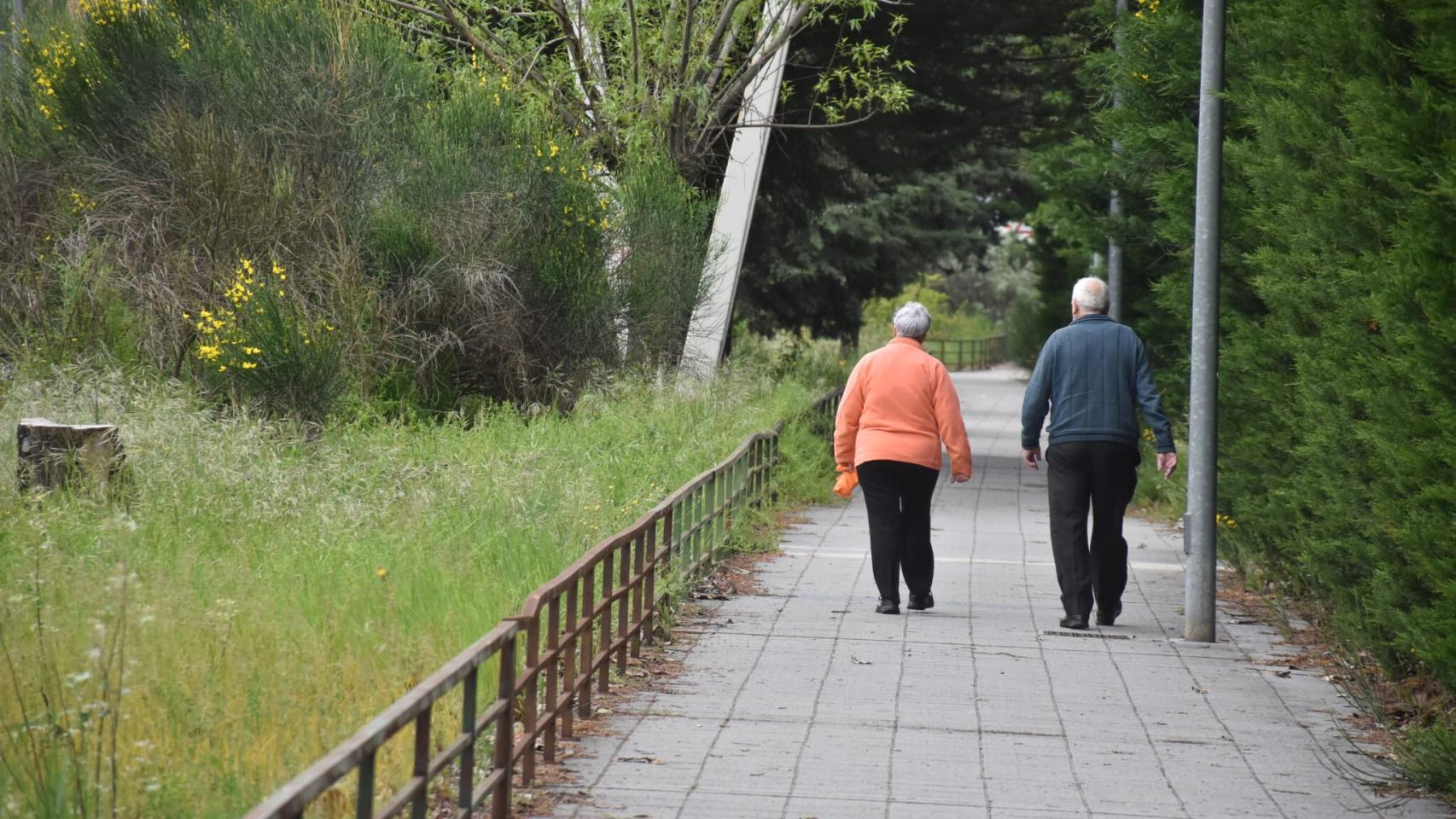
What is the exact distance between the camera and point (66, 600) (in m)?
6.75

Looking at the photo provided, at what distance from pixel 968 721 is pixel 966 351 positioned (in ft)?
206

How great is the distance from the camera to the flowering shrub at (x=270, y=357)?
44.3 feet

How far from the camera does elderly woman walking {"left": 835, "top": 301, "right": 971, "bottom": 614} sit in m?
9.89

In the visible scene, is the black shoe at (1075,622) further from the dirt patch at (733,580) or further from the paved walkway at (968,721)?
the dirt patch at (733,580)

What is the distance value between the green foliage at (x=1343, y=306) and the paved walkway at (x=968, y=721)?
579 mm

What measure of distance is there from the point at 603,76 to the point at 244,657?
14168mm

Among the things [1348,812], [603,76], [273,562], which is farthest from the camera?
[603,76]

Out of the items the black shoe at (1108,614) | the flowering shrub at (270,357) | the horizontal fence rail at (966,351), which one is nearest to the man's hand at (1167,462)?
the black shoe at (1108,614)

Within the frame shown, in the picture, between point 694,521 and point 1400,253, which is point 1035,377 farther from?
point 1400,253

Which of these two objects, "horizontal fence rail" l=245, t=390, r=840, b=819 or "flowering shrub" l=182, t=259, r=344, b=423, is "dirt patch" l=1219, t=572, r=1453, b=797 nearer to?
"horizontal fence rail" l=245, t=390, r=840, b=819

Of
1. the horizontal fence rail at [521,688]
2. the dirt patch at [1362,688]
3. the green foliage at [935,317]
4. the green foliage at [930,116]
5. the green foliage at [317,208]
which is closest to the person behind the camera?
the horizontal fence rail at [521,688]

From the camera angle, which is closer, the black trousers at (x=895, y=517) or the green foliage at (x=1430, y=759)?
the green foliage at (x=1430, y=759)

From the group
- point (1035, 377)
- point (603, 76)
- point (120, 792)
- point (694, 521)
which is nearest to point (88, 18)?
point (603, 76)

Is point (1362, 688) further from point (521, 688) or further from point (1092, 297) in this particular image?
point (521, 688)
